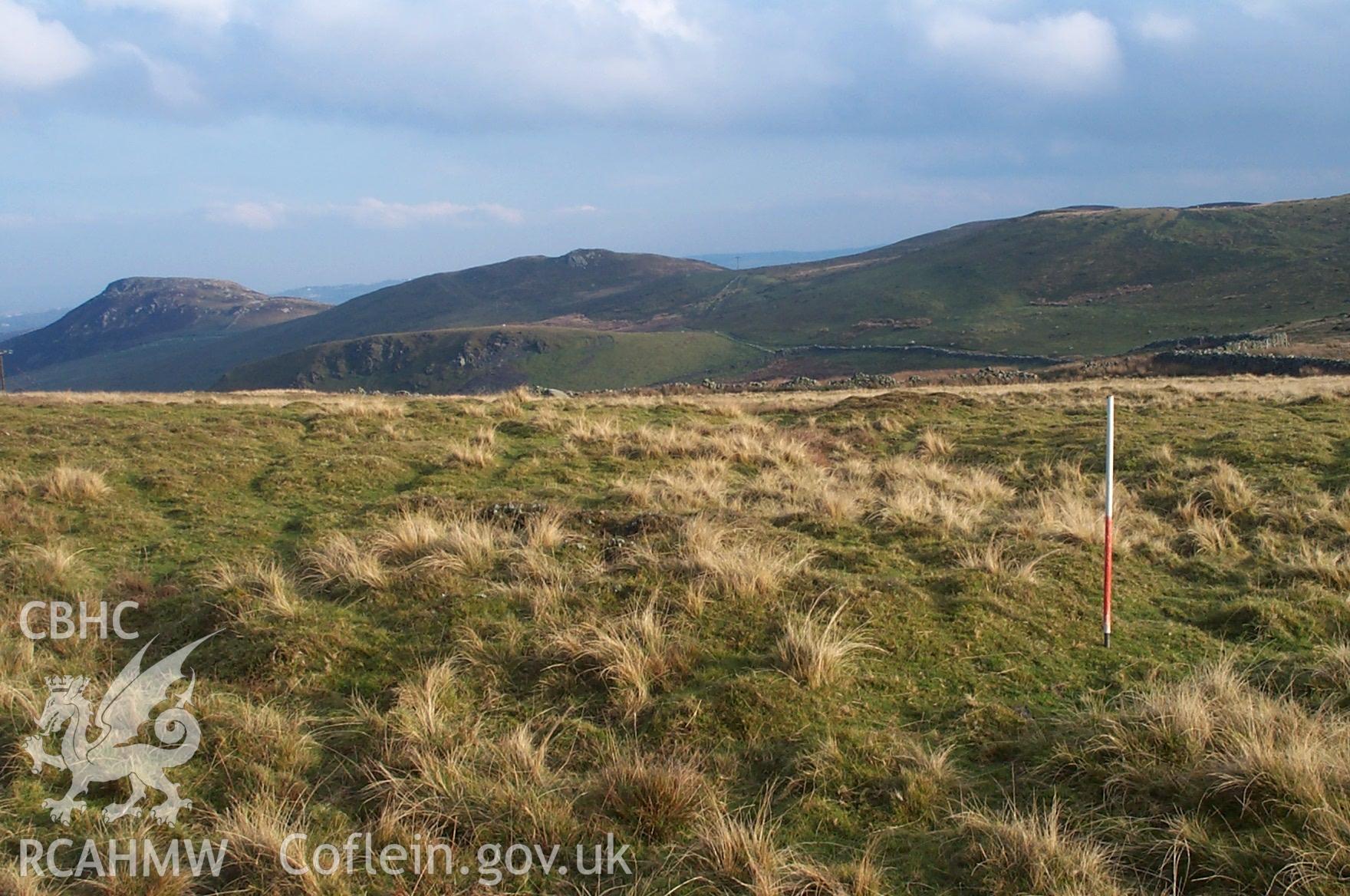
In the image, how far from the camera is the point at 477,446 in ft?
46.8

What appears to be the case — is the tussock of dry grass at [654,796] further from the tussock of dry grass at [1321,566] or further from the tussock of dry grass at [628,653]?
the tussock of dry grass at [1321,566]

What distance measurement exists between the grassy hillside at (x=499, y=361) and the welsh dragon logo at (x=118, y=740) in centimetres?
8847

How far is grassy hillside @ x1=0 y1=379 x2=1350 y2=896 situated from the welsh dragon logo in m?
0.13

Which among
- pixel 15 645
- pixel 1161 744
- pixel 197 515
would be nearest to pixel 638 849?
pixel 1161 744

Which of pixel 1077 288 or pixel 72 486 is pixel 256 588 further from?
pixel 1077 288

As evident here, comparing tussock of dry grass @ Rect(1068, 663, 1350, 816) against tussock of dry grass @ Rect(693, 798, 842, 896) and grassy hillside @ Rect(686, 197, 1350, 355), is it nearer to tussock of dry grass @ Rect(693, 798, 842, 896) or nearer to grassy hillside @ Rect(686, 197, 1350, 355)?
tussock of dry grass @ Rect(693, 798, 842, 896)

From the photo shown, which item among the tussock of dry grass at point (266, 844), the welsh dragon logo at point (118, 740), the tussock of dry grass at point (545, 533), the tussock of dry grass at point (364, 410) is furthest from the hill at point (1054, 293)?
the tussock of dry grass at point (266, 844)

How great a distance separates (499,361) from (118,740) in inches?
5090

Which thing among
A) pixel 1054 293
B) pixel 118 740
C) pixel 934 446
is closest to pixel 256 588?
pixel 118 740

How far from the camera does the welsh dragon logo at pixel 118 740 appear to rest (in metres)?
4.71

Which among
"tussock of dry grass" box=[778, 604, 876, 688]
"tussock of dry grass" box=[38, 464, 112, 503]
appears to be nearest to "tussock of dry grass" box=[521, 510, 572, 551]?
"tussock of dry grass" box=[778, 604, 876, 688]

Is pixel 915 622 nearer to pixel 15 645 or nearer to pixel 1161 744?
pixel 1161 744

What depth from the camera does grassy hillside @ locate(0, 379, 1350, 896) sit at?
416cm

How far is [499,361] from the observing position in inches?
5172
